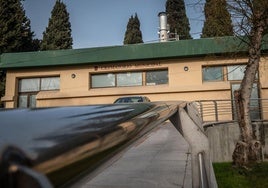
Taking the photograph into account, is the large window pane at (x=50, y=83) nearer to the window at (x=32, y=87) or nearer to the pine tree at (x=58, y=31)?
the window at (x=32, y=87)

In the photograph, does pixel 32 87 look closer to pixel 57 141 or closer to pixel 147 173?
pixel 147 173

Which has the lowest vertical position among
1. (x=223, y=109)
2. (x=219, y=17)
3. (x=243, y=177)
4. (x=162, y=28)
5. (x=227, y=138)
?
(x=243, y=177)

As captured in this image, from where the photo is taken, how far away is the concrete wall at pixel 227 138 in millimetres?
13664

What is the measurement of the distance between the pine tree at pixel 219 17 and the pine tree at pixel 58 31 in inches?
1051

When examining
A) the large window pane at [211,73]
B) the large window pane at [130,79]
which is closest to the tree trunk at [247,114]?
the large window pane at [211,73]

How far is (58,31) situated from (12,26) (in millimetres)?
7150

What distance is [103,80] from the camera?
20.8 metres

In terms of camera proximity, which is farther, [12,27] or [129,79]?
[12,27]

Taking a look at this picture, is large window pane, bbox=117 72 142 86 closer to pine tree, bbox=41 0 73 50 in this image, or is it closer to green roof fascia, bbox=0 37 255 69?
green roof fascia, bbox=0 37 255 69

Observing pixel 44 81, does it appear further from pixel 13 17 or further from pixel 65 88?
pixel 13 17

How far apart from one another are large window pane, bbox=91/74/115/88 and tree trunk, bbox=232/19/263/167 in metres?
10.7

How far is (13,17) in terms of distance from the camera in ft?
100

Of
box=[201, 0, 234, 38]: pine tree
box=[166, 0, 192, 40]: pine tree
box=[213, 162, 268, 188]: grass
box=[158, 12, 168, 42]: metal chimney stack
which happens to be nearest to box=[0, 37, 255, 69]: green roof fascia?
box=[201, 0, 234, 38]: pine tree

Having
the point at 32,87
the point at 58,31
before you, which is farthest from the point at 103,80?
the point at 58,31
